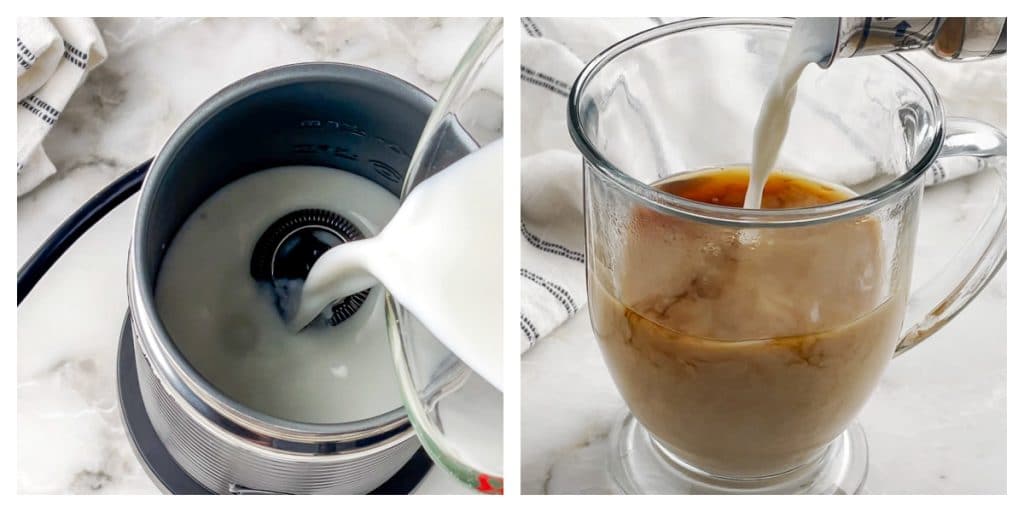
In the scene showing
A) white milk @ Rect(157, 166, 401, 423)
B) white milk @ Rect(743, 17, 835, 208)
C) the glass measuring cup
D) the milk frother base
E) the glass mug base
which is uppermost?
white milk @ Rect(743, 17, 835, 208)

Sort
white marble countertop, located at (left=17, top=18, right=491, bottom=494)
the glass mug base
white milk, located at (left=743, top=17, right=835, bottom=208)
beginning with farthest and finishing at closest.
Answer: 1. white marble countertop, located at (left=17, top=18, right=491, bottom=494)
2. the glass mug base
3. white milk, located at (left=743, top=17, right=835, bottom=208)

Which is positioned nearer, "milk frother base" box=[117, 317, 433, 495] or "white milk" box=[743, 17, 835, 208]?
"white milk" box=[743, 17, 835, 208]

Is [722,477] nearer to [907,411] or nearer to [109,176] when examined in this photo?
[907,411]

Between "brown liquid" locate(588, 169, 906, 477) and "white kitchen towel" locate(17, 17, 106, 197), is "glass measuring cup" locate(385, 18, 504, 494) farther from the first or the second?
"white kitchen towel" locate(17, 17, 106, 197)

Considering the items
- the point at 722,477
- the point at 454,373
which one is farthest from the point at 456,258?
the point at 722,477

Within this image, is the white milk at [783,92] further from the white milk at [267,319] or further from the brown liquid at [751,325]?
→ the white milk at [267,319]

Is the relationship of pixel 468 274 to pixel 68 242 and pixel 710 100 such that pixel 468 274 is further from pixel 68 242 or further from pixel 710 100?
pixel 68 242

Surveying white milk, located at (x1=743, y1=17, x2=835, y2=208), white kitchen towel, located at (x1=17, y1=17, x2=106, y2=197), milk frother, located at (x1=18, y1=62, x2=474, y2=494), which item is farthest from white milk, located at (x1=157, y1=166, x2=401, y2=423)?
white milk, located at (x1=743, y1=17, x2=835, y2=208)
